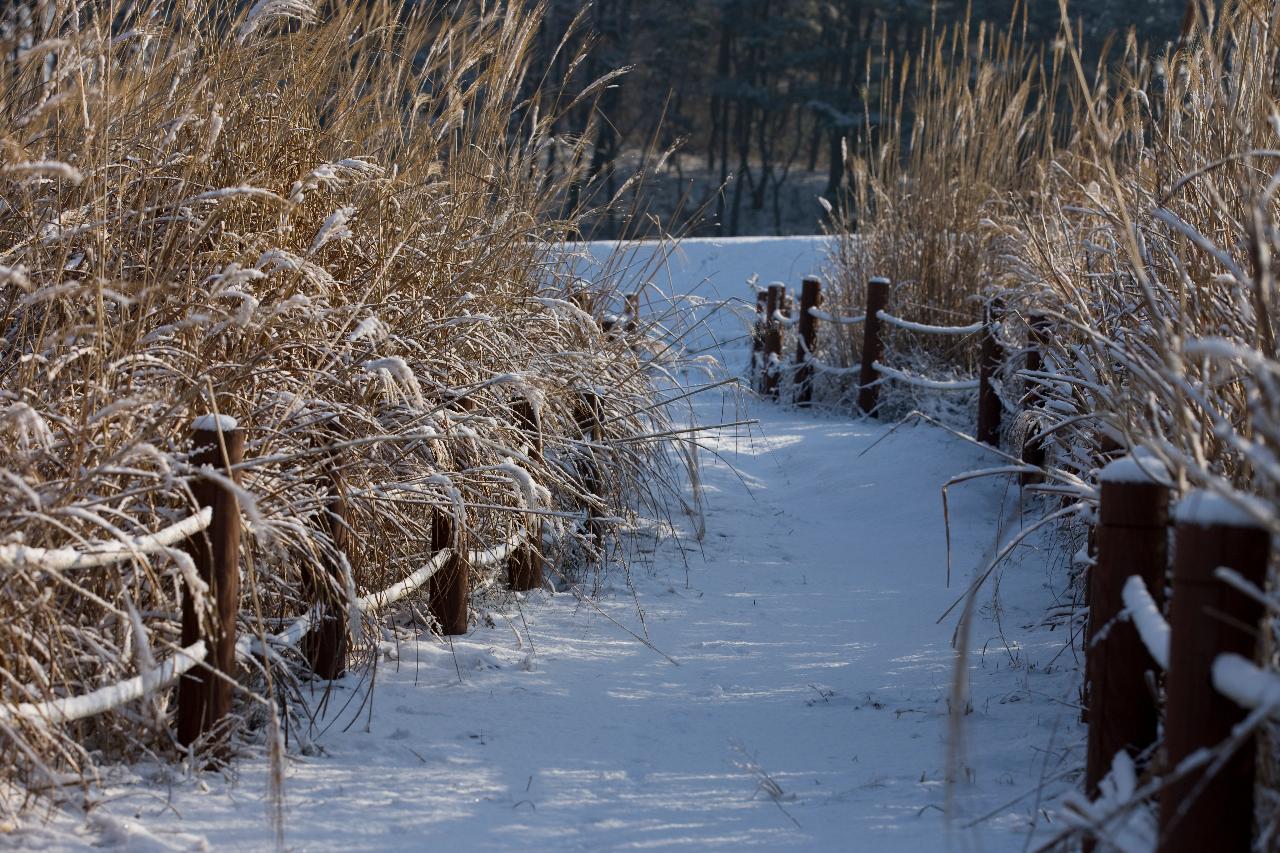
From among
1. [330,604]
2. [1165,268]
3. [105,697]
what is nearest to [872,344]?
[1165,268]

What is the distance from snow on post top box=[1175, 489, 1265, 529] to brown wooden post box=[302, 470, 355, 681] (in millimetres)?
1611

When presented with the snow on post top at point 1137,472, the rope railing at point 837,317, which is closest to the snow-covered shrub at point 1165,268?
the snow on post top at point 1137,472

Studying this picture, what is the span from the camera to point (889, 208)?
24.4 feet

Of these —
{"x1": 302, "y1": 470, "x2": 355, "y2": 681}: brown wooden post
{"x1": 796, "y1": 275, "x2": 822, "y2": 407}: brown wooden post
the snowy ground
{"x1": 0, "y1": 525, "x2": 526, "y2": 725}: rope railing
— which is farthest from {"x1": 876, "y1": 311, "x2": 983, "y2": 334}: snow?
{"x1": 302, "y1": 470, "x2": 355, "y2": 681}: brown wooden post

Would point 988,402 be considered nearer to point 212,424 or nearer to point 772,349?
point 772,349

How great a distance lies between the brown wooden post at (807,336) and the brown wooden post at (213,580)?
6.05 meters

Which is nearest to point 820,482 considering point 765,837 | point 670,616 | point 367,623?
point 670,616

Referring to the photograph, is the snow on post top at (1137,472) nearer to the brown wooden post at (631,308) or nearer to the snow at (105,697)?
the snow at (105,697)

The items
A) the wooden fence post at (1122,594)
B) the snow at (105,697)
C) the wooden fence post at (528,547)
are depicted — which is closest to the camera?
the wooden fence post at (1122,594)

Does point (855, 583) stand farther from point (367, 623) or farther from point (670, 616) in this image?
point (367, 623)

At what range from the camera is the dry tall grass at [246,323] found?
77.9 inches

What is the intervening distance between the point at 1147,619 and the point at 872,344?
560 centimetres

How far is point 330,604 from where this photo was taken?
2.55 metres

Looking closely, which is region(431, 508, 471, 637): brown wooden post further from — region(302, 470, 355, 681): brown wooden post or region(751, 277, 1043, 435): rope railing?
region(751, 277, 1043, 435): rope railing
